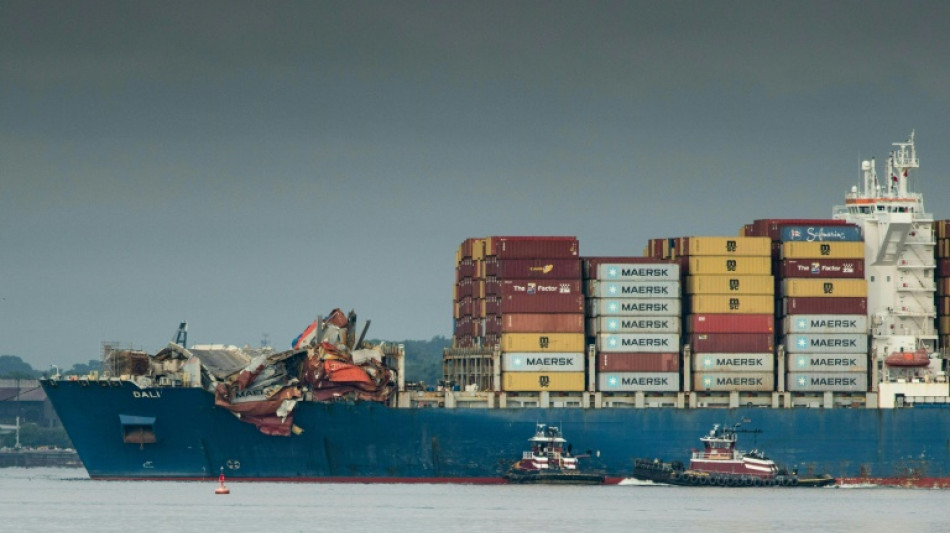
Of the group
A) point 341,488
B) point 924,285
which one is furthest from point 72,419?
point 924,285

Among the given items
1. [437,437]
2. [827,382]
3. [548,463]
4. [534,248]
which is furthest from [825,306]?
[437,437]

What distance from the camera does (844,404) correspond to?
452ft

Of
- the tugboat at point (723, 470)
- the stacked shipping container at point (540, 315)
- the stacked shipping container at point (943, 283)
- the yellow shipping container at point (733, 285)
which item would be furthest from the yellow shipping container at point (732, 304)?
the stacked shipping container at point (943, 283)

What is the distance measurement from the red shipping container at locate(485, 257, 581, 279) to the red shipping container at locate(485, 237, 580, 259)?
1.01 ft

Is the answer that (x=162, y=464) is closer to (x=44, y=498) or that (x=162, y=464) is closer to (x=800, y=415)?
(x=44, y=498)

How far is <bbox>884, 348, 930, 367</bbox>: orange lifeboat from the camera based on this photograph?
136375 mm

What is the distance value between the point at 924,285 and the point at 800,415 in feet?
44.7

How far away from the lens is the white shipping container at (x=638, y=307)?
135375 millimetres

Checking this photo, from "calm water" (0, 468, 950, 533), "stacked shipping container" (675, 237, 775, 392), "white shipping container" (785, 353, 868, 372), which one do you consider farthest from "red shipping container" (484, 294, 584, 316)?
"white shipping container" (785, 353, 868, 372)

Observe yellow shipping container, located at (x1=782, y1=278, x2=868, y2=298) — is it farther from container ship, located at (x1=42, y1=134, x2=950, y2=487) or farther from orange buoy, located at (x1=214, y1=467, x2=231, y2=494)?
orange buoy, located at (x1=214, y1=467, x2=231, y2=494)

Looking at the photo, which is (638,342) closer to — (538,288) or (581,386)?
(581,386)

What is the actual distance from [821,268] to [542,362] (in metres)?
19.3

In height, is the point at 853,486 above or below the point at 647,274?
below

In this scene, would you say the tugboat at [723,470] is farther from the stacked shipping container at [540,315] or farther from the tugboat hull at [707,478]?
the stacked shipping container at [540,315]
